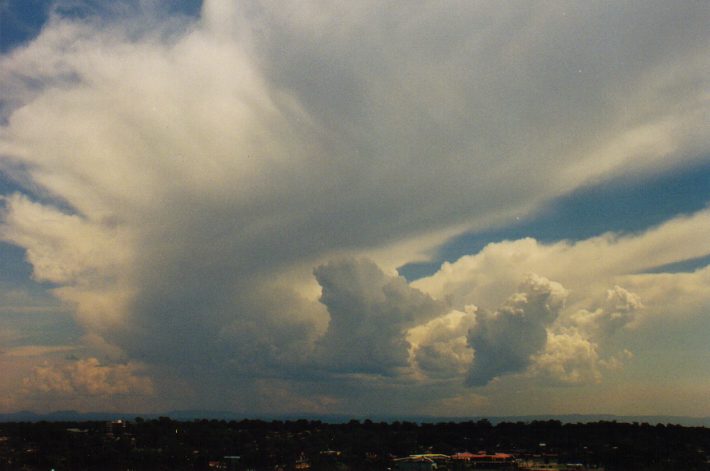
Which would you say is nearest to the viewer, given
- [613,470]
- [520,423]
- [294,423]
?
[613,470]

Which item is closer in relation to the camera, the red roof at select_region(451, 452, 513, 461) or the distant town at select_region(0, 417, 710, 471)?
the distant town at select_region(0, 417, 710, 471)

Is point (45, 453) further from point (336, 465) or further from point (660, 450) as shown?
point (660, 450)

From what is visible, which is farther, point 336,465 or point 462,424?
point 462,424

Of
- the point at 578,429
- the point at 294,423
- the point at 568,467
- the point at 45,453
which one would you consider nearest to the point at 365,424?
the point at 294,423

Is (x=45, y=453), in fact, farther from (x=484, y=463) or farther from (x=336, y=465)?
(x=484, y=463)

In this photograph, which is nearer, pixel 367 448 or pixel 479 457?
pixel 479 457

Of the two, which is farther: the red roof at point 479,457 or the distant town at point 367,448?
Result: the red roof at point 479,457

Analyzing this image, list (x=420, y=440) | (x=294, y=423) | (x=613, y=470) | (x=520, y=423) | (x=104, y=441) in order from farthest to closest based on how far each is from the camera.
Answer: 1. (x=294, y=423)
2. (x=520, y=423)
3. (x=420, y=440)
4. (x=104, y=441)
5. (x=613, y=470)

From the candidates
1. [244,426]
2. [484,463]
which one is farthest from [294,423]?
[484,463]
